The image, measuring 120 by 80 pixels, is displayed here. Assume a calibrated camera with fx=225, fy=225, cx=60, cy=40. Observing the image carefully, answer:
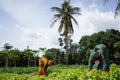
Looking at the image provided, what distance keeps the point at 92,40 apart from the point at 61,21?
10929 millimetres

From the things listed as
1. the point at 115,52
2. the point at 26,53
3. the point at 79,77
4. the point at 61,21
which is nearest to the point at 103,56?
the point at 79,77

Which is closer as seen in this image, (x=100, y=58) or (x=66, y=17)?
(x=100, y=58)

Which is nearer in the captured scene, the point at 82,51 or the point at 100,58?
the point at 100,58

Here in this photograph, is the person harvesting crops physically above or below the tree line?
below

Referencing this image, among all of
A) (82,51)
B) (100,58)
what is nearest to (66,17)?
(82,51)

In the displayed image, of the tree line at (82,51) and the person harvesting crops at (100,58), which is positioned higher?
the tree line at (82,51)

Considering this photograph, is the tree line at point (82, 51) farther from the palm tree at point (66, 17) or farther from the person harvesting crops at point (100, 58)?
the person harvesting crops at point (100, 58)

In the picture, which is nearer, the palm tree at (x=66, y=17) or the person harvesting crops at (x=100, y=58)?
the person harvesting crops at (x=100, y=58)

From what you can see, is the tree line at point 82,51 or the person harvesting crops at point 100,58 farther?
the tree line at point 82,51

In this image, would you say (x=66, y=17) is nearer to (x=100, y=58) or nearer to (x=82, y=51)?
(x=82, y=51)

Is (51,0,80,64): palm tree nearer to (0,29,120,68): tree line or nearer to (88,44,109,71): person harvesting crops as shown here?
(0,29,120,68): tree line

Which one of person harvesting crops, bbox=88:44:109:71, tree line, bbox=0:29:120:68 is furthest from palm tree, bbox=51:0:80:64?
person harvesting crops, bbox=88:44:109:71

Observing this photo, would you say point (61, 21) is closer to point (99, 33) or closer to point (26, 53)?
point (99, 33)

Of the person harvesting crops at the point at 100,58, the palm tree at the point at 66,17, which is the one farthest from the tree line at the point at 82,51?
the person harvesting crops at the point at 100,58
